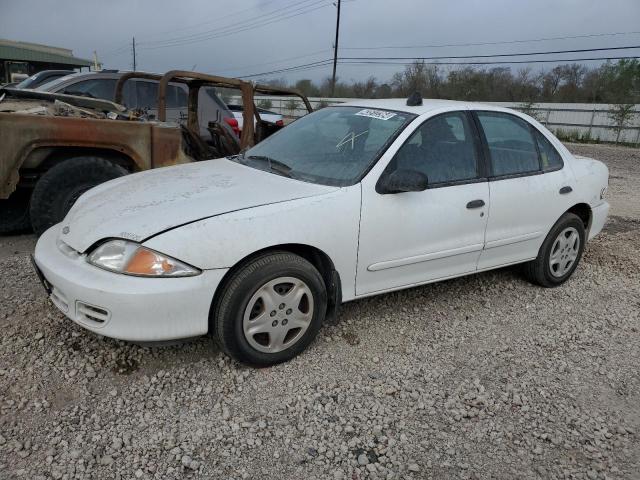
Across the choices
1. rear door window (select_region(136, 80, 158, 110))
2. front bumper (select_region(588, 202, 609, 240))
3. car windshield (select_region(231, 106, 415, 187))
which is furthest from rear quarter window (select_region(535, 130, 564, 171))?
rear door window (select_region(136, 80, 158, 110))

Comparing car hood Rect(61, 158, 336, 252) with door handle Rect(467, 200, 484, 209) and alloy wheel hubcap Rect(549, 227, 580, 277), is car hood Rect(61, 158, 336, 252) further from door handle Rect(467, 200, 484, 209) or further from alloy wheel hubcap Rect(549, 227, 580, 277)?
alloy wheel hubcap Rect(549, 227, 580, 277)

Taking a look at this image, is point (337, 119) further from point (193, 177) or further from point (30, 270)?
point (30, 270)

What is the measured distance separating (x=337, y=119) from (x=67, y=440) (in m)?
2.68

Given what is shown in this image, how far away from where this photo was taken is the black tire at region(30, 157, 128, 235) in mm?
4496

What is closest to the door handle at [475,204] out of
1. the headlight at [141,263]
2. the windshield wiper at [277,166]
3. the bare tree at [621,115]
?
the windshield wiper at [277,166]

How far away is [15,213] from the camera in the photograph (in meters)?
5.20

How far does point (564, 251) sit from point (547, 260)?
251 mm

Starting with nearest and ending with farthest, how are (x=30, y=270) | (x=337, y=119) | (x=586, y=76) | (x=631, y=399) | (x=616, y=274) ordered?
(x=631, y=399), (x=337, y=119), (x=30, y=270), (x=616, y=274), (x=586, y=76)

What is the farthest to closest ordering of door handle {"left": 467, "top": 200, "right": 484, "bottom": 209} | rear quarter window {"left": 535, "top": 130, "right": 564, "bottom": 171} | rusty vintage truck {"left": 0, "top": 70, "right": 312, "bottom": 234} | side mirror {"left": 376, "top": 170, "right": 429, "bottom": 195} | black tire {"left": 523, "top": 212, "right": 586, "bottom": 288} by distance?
1. rusty vintage truck {"left": 0, "top": 70, "right": 312, "bottom": 234}
2. black tire {"left": 523, "top": 212, "right": 586, "bottom": 288}
3. rear quarter window {"left": 535, "top": 130, "right": 564, "bottom": 171}
4. door handle {"left": 467, "top": 200, "right": 484, "bottom": 209}
5. side mirror {"left": 376, "top": 170, "right": 429, "bottom": 195}

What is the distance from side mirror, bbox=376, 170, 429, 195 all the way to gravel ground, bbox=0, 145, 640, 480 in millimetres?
1027

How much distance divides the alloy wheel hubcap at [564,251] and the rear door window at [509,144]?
720mm

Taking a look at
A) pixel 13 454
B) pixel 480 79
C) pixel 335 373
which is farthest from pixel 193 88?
pixel 480 79

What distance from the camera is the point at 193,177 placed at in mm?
3354

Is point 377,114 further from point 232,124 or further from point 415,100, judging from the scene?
point 232,124
